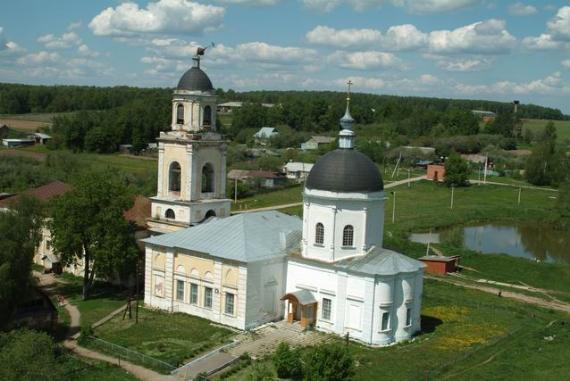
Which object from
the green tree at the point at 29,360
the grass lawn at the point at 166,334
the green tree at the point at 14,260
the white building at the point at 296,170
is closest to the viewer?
the green tree at the point at 29,360

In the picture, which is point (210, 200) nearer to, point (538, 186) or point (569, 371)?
point (569, 371)

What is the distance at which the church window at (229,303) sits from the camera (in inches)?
1045

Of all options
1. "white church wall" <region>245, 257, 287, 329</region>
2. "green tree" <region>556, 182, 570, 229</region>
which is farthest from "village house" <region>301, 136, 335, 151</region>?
"white church wall" <region>245, 257, 287, 329</region>

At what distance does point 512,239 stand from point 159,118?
161ft

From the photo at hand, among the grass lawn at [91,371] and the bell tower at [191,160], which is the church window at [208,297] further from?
the grass lawn at [91,371]

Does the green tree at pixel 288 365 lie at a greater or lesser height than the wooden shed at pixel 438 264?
greater

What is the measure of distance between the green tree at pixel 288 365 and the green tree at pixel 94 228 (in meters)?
10.7

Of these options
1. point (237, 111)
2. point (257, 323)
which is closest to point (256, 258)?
point (257, 323)

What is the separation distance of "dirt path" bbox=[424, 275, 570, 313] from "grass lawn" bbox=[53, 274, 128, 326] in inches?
627

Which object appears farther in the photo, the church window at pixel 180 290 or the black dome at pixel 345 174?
the church window at pixel 180 290

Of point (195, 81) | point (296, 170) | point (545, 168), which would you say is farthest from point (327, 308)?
point (545, 168)

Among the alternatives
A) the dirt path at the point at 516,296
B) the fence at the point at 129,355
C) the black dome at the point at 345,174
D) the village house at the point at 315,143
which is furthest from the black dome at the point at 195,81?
the village house at the point at 315,143

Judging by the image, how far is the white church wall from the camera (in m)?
26.2

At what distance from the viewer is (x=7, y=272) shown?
74.8 ft
